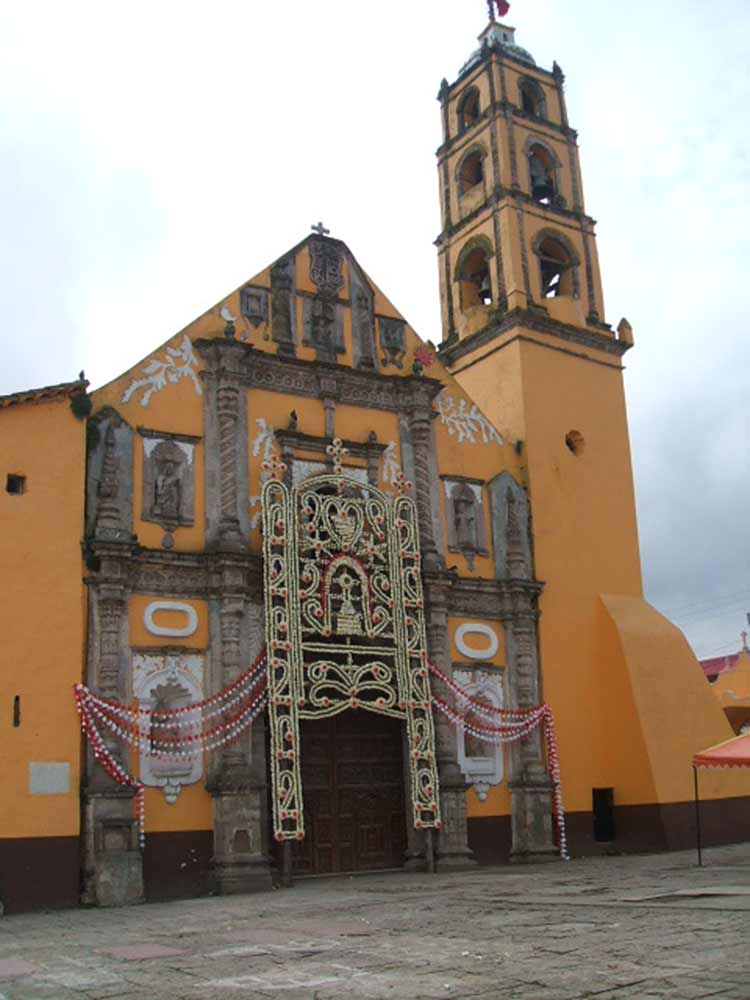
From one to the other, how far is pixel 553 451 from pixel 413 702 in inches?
235

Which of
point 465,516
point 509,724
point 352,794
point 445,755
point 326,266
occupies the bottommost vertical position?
point 352,794

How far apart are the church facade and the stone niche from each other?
44 mm

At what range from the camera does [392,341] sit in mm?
19391

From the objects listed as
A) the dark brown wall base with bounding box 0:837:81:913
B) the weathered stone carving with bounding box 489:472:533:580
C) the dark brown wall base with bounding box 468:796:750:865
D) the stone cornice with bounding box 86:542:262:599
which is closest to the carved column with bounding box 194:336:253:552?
the stone cornice with bounding box 86:542:262:599

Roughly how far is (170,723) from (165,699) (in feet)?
1.13

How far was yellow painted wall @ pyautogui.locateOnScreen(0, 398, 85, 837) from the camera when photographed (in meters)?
14.1

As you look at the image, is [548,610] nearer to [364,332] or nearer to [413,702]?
[413,702]

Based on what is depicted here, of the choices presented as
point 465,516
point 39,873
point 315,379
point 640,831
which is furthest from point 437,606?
point 39,873

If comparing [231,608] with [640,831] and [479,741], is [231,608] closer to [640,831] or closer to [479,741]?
[479,741]

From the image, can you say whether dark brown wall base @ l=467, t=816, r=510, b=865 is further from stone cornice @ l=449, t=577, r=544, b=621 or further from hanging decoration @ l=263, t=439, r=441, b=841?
stone cornice @ l=449, t=577, r=544, b=621

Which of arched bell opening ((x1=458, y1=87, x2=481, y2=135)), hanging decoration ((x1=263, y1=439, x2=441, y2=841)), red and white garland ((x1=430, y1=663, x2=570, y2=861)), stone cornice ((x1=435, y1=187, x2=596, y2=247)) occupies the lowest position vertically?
red and white garland ((x1=430, y1=663, x2=570, y2=861))

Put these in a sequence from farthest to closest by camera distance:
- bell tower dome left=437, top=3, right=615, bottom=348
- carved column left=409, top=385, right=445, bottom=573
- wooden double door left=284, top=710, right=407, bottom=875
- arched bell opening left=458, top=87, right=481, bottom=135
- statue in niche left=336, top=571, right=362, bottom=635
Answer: arched bell opening left=458, top=87, right=481, bottom=135, bell tower dome left=437, top=3, right=615, bottom=348, carved column left=409, top=385, right=445, bottom=573, statue in niche left=336, top=571, right=362, bottom=635, wooden double door left=284, top=710, right=407, bottom=875

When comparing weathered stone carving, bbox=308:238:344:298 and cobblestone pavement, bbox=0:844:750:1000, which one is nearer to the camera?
cobblestone pavement, bbox=0:844:750:1000

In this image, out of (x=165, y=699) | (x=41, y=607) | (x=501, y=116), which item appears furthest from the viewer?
(x=501, y=116)
